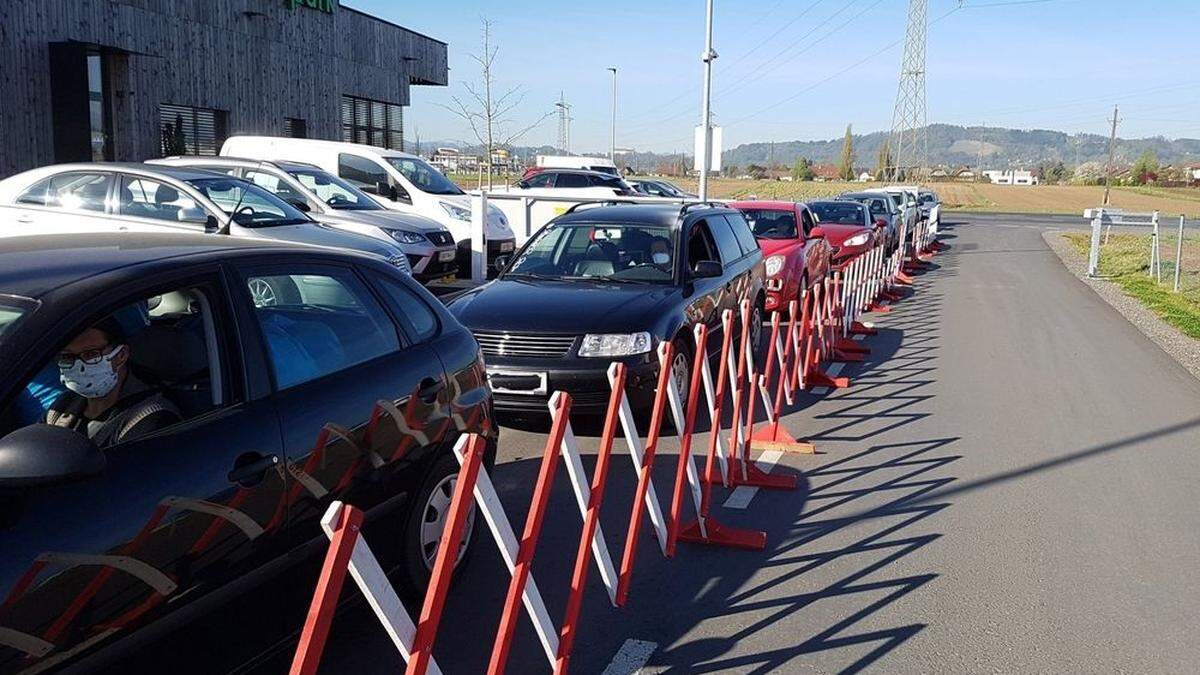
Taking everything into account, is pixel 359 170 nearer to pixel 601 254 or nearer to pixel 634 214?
pixel 634 214

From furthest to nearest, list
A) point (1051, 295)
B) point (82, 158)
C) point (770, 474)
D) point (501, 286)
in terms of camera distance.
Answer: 1. point (82, 158)
2. point (1051, 295)
3. point (501, 286)
4. point (770, 474)

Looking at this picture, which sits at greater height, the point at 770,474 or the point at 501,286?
the point at 501,286

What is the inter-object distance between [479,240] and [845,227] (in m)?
8.29

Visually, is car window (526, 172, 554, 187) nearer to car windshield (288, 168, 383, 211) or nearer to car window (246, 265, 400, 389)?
car windshield (288, 168, 383, 211)

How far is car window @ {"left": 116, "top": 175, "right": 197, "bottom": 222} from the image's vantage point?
34.1 feet

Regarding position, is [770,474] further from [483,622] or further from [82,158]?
[82,158]

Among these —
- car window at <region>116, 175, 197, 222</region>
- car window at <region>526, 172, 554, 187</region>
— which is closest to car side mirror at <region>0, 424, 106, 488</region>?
car window at <region>116, 175, 197, 222</region>

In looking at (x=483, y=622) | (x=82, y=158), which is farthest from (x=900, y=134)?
(x=483, y=622)

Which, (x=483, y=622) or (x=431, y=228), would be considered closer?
(x=483, y=622)

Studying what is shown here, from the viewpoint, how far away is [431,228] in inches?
556

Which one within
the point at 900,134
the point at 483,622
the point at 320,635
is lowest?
the point at 483,622

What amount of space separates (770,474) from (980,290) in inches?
529

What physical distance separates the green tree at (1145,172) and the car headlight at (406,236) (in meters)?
126

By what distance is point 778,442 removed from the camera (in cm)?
721
